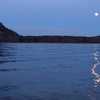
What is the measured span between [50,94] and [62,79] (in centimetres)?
684

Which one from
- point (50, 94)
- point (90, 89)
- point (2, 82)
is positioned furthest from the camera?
point (2, 82)

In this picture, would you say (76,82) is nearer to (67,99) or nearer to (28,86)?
(28,86)

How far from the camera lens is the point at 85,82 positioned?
2534 cm

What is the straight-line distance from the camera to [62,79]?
88.5ft

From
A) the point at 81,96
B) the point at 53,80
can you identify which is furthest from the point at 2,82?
the point at 81,96

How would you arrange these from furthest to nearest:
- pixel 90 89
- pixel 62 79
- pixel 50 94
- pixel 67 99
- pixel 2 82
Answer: pixel 62 79 → pixel 2 82 → pixel 90 89 → pixel 50 94 → pixel 67 99

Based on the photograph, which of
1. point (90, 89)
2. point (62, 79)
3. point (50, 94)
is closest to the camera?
point (50, 94)

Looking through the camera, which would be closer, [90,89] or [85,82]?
[90,89]

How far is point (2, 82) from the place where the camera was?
25.0 meters

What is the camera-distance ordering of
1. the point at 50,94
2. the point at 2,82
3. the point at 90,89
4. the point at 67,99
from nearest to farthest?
the point at 67,99 → the point at 50,94 → the point at 90,89 → the point at 2,82

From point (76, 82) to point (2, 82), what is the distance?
527 cm

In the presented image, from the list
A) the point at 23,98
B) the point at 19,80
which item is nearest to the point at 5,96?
the point at 23,98

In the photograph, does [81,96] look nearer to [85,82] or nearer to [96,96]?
[96,96]

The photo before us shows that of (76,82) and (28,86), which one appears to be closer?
(28,86)
